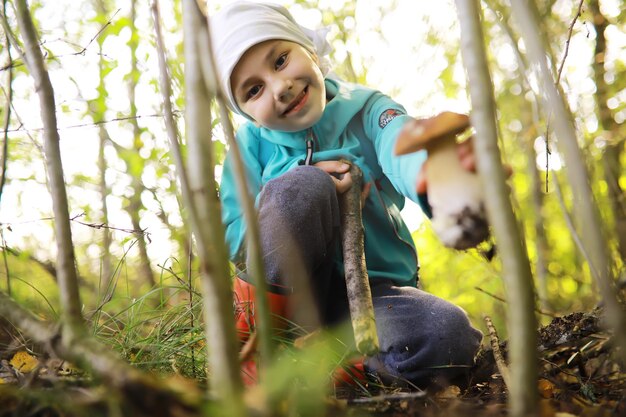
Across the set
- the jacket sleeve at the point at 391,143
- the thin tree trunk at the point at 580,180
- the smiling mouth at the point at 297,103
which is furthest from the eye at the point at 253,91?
the thin tree trunk at the point at 580,180

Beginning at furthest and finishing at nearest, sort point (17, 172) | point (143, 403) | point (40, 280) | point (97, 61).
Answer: point (40, 280) → point (17, 172) → point (97, 61) → point (143, 403)

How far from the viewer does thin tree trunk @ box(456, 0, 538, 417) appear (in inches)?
23.5

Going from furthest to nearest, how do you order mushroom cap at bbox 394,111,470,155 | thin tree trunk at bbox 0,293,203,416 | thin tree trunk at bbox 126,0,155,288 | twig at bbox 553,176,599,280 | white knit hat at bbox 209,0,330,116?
thin tree trunk at bbox 126,0,155,288, white knit hat at bbox 209,0,330,116, twig at bbox 553,176,599,280, mushroom cap at bbox 394,111,470,155, thin tree trunk at bbox 0,293,203,416

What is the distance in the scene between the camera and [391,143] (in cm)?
148

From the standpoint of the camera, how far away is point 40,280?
3.11 metres

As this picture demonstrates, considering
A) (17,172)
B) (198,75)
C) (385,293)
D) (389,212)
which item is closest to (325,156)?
(389,212)

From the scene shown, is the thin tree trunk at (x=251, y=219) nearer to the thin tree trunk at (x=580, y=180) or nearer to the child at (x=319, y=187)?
the thin tree trunk at (x=580, y=180)

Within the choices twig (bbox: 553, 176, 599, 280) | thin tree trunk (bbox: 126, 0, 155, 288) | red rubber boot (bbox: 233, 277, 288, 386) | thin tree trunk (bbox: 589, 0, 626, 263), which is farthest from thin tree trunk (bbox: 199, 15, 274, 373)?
thin tree trunk (bbox: 589, 0, 626, 263)

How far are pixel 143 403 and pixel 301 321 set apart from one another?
3.23 ft

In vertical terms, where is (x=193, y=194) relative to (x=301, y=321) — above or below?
above

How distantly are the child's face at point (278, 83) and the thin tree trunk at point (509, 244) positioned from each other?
1010 mm

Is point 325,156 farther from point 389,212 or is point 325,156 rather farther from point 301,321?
point 301,321

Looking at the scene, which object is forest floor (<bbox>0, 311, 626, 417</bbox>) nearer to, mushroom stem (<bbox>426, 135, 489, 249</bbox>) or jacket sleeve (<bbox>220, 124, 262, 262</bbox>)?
mushroom stem (<bbox>426, 135, 489, 249</bbox>)

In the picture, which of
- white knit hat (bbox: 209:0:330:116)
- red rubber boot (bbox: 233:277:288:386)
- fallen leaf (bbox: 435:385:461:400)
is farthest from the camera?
white knit hat (bbox: 209:0:330:116)
